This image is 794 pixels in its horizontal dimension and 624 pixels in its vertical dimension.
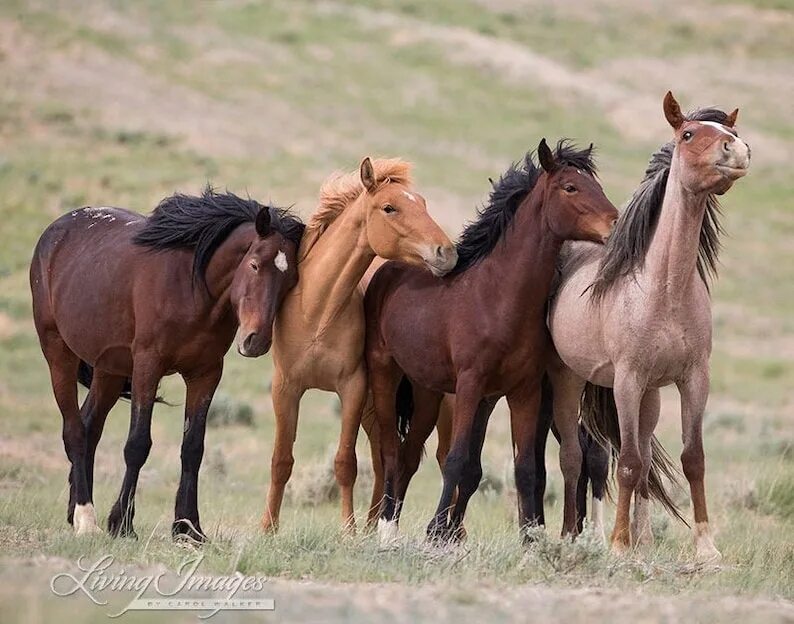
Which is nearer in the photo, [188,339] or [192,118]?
[188,339]

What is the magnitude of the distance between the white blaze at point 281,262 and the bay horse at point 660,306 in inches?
64.5

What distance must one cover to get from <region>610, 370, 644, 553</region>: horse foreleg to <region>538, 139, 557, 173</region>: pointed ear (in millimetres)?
1281

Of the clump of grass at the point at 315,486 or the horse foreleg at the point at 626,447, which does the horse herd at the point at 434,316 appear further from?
the clump of grass at the point at 315,486

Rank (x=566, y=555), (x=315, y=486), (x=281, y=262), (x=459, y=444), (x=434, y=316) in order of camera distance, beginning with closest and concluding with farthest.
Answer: (x=566, y=555)
(x=459, y=444)
(x=281, y=262)
(x=434, y=316)
(x=315, y=486)

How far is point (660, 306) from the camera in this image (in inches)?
298

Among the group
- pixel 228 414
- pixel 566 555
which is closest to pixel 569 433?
pixel 566 555

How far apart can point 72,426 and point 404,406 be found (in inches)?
84.8

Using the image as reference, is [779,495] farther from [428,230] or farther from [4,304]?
[4,304]

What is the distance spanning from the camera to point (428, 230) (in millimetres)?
8234

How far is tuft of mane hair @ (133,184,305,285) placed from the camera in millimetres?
8258

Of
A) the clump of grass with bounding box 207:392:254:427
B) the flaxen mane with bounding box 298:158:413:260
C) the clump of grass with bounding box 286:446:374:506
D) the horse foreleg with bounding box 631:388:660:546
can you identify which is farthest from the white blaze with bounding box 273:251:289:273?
the clump of grass with bounding box 207:392:254:427

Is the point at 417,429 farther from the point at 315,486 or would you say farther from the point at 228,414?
the point at 228,414

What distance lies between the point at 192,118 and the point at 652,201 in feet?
82.0

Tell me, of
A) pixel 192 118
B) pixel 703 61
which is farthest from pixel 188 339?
pixel 703 61
